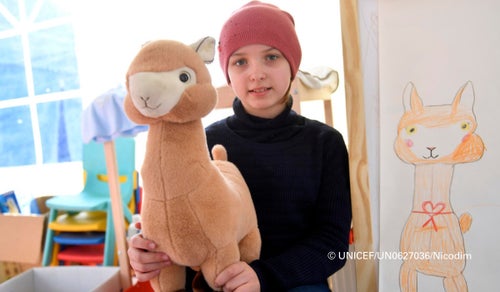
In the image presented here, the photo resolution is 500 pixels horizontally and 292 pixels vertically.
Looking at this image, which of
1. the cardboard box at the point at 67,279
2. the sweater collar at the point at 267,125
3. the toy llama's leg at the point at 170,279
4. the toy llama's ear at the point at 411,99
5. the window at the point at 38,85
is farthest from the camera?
the window at the point at 38,85

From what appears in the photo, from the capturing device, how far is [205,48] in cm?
55

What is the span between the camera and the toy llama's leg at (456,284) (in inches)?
25.7

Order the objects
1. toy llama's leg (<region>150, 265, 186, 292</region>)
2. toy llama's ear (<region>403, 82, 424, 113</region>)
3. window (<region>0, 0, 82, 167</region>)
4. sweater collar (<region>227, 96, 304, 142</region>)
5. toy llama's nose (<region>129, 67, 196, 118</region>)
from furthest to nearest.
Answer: window (<region>0, 0, 82, 167</region>), sweater collar (<region>227, 96, 304, 142</region>), toy llama's ear (<region>403, 82, 424, 113</region>), toy llama's leg (<region>150, 265, 186, 292</region>), toy llama's nose (<region>129, 67, 196, 118</region>)

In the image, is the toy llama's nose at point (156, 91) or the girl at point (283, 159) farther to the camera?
the girl at point (283, 159)

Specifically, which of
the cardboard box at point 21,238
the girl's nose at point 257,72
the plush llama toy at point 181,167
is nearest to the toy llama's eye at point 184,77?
the plush llama toy at point 181,167

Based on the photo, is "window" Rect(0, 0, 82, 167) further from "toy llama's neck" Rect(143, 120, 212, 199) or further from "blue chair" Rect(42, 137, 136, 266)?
"toy llama's neck" Rect(143, 120, 212, 199)

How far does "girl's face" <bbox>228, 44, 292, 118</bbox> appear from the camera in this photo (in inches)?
29.1

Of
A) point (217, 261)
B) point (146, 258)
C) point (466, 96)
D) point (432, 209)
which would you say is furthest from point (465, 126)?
point (146, 258)

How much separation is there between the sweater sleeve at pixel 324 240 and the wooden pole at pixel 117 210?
1.04 meters

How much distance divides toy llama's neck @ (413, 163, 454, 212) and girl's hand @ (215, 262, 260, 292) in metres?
0.35

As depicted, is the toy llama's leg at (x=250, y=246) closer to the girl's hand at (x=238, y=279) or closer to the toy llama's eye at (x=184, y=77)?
the girl's hand at (x=238, y=279)

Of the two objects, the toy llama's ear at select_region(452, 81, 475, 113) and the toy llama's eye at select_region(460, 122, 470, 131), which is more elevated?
the toy llama's ear at select_region(452, 81, 475, 113)

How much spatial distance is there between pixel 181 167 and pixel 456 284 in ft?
1.88

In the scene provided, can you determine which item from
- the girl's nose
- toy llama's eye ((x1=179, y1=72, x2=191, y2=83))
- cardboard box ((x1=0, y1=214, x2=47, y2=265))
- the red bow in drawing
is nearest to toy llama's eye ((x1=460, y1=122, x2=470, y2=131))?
the red bow in drawing
